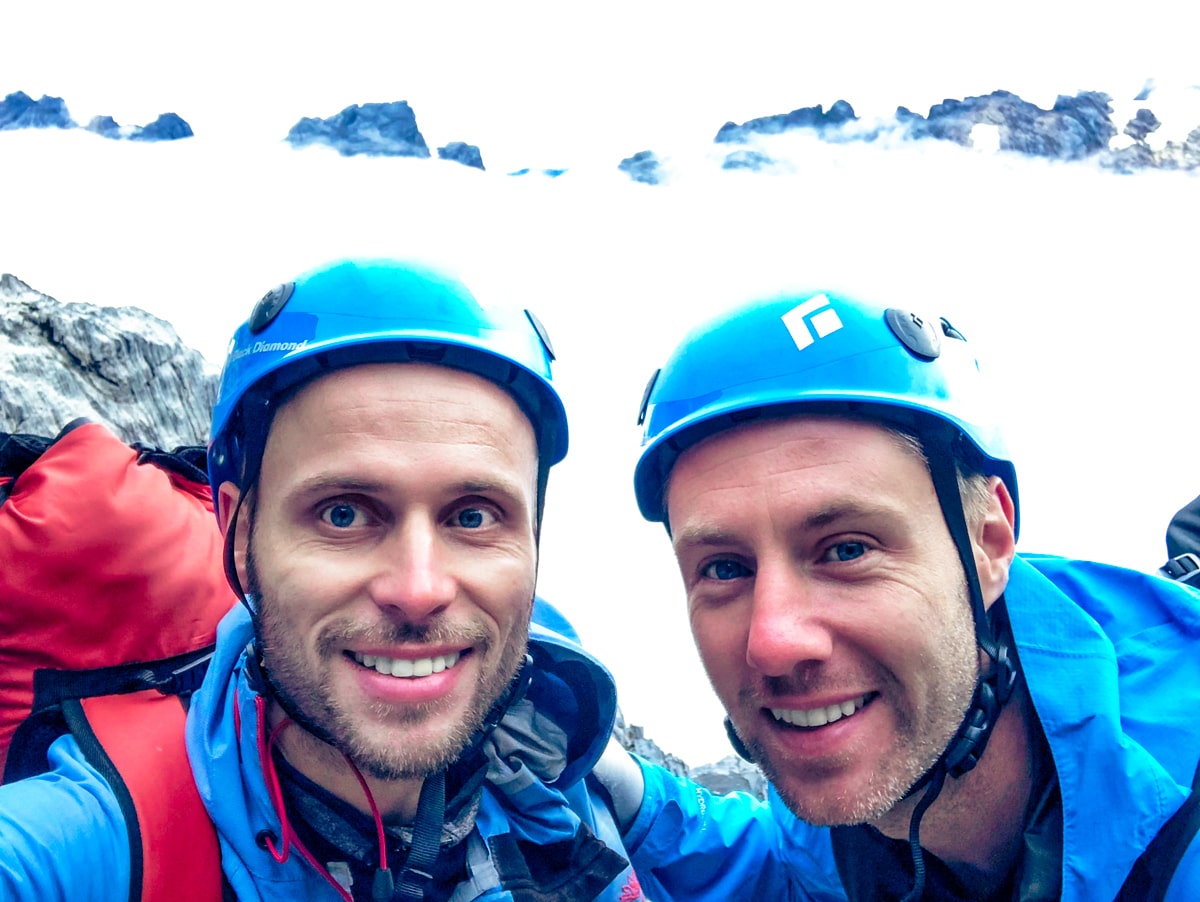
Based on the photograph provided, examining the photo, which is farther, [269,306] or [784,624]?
[269,306]

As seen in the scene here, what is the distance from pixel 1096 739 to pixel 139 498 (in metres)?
3.54

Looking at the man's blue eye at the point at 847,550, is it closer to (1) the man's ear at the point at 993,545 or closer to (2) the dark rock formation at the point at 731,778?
(1) the man's ear at the point at 993,545

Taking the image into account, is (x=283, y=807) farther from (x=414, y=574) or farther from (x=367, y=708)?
(x=414, y=574)

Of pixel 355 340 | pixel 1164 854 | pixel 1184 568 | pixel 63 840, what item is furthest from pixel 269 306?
pixel 1184 568

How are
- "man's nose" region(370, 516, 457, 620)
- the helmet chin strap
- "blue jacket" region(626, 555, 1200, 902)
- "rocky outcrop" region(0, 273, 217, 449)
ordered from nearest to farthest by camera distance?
"blue jacket" region(626, 555, 1200, 902)
"man's nose" region(370, 516, 457, 620)
the helmet chin strap
"rocky outcrop" region(0, 273, 217, 449)

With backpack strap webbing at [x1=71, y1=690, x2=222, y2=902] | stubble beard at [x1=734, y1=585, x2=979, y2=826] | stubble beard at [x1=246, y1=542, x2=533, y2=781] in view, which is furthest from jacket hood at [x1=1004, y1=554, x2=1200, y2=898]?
backpack strap webbing at [x1=71, y1=690, x2=222, y2=902]

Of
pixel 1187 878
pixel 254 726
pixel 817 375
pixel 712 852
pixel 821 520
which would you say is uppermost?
pixel 817 375

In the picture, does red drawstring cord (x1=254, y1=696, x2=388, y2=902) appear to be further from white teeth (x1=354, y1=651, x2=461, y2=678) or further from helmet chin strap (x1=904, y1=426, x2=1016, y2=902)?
helmet chin strap (x1=904, y1=426, x2=1016, y2=902)

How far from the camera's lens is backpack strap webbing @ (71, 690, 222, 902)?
7.80 ft

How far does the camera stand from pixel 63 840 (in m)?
2.20

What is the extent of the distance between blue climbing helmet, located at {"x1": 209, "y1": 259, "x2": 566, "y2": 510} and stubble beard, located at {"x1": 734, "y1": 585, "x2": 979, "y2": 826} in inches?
64.2

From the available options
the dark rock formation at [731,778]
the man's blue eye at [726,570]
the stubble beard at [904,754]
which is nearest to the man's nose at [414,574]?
the man's blue eye at [726,570]

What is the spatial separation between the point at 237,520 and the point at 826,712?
2.36 meters

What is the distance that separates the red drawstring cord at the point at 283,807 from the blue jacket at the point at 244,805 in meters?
0.03
